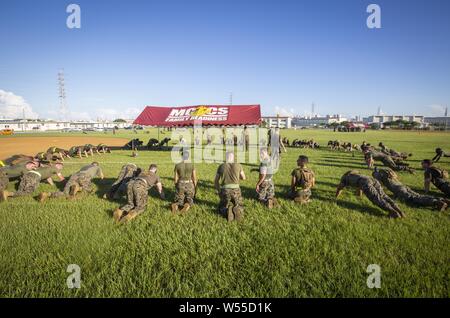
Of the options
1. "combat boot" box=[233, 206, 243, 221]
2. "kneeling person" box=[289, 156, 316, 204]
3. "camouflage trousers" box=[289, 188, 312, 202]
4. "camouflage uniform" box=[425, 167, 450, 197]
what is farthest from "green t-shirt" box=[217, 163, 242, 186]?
"camouflage uniform" box=[425, 167, 450, 197]

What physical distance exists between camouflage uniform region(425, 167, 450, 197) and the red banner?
36.8 feet

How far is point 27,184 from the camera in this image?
22.3 ft

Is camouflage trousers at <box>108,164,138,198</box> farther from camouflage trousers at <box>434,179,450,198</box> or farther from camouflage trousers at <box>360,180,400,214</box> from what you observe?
camouflage trousers at <box>434,179,450,198</box>

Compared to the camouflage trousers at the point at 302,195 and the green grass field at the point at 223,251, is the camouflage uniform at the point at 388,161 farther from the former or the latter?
the camouflage trousers at the point at 302,195

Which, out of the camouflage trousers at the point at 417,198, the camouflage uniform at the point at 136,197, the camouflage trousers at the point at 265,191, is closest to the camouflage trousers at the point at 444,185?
the camouflage trousers at the point at 417,198

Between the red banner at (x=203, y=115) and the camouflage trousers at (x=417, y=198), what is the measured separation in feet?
38.0

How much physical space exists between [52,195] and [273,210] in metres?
6.34

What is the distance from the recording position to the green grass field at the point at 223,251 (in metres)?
3.10

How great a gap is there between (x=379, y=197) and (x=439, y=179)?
9.92 ft

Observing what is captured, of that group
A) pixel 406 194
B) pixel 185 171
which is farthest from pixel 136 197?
pixel 406 194

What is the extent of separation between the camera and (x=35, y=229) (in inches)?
185
